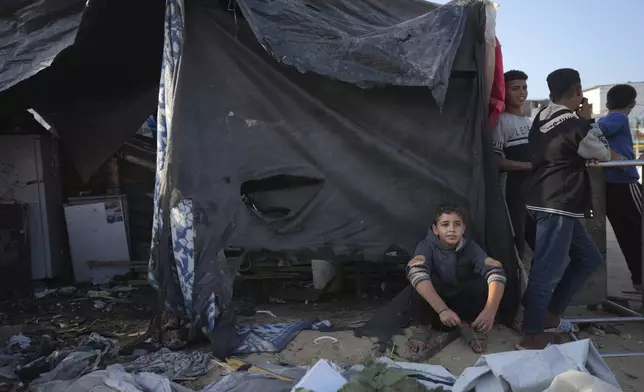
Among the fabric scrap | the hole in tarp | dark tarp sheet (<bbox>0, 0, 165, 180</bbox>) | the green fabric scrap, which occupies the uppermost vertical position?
dark tarp sheet (<bbox>0, 0, 165, 180</bbox>)

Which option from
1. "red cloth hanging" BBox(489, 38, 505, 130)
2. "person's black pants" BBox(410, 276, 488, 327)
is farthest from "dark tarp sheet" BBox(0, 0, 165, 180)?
"person's black pants" BBox(410, 276, 488, 327)

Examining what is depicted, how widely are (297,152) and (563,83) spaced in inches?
77.5

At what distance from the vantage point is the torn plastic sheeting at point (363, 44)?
3660 millimetres

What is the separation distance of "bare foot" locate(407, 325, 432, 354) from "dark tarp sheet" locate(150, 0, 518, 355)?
0.62m

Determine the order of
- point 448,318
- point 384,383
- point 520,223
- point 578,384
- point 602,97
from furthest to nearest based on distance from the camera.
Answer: point 602,97, point 520,223, point 448,318, point 384,383, point 578,384

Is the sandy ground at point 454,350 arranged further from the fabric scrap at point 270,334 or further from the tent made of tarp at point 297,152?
the tent made of tarp at point 297,152

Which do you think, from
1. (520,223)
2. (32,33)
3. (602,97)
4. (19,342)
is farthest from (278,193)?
(602,97)

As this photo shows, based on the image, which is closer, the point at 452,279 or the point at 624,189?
the point at 452,279

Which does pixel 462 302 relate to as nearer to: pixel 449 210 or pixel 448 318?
pixel 448 318

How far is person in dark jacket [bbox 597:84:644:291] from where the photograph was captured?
4.75 meters

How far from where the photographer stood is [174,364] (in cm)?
357

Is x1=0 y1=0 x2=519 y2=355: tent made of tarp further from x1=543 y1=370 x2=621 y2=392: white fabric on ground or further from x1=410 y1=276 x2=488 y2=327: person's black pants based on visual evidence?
x1=543 y1=370 x2=621 y2=392: white fabric on ground

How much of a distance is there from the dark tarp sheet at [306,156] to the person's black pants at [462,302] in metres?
0.31

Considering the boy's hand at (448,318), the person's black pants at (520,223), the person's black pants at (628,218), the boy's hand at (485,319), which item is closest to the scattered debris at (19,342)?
the boy's hand at (448,318)
